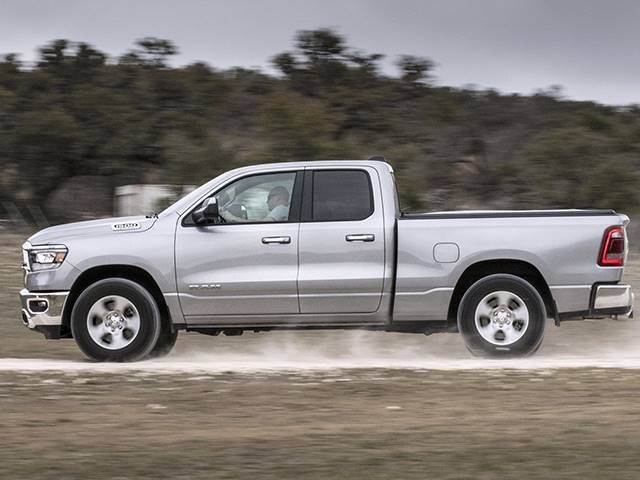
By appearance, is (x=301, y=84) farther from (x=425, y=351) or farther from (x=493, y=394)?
(x=493, y=394)

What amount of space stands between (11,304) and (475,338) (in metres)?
7.93

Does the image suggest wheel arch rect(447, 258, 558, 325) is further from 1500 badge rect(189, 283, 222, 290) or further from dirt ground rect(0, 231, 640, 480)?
1500 badge rect(189, 283, 222, 290)

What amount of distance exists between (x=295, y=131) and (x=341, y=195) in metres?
16.9

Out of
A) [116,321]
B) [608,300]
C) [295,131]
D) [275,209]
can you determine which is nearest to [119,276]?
[116,321]

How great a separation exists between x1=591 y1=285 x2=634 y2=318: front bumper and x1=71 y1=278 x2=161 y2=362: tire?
3.77 metres

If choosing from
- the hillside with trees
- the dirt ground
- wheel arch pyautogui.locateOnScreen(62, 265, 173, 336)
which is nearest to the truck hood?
wheel arch pyautogui.locateOnScreen(62, 265, 173, 336)

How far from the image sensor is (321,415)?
26.1ft

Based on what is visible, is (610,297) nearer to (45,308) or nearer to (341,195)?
(341,195)

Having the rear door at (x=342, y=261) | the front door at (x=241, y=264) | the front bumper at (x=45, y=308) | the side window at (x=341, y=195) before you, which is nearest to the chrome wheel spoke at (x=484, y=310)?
the rear door at (x=342, y=261)

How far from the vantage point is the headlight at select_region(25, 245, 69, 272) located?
10.4m

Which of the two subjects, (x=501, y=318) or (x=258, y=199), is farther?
(x=258, y=199)

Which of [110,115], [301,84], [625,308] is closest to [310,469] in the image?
[625,308]

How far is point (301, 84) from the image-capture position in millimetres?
39031

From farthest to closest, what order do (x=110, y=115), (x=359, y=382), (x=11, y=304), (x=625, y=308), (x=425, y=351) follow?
(x=110, y=115) → (x=11, y=304) → (x=425, y=351) → (x=625, y=308) → (x=359, y=382)
